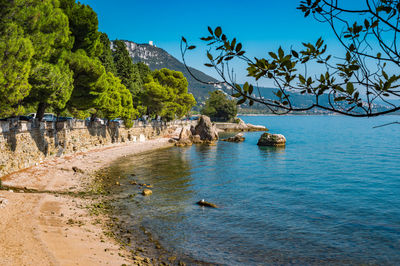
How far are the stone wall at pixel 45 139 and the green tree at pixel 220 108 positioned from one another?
69.8 m

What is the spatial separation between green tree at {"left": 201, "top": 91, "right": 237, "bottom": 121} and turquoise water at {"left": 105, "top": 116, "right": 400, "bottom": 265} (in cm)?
8351

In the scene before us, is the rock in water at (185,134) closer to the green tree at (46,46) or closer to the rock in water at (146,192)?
the green tree at (46,46)

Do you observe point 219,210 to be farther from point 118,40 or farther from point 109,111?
point 118,40

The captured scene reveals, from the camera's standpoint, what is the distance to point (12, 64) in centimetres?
1850

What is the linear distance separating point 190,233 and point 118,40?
52924 mm

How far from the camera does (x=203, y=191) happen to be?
22891 millimetres

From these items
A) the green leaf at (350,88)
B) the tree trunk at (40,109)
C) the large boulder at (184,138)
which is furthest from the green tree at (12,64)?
the large boulder at (184,138)

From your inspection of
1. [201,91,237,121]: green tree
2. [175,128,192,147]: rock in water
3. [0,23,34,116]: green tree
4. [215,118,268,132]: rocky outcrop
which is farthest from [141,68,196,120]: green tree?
[201,91,237,121]: green tree

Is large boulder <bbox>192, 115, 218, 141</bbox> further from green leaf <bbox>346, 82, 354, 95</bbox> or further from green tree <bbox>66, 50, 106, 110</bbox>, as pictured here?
green leaf <bbox>346, 82, 354, 95</bbox>

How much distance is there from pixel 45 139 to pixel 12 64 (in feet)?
36.2

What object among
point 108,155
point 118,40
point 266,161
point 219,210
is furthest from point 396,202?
point 118,40

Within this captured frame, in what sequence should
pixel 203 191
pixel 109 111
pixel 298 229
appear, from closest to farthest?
pixel 298 229
pixel 203 191
pixel 109 111

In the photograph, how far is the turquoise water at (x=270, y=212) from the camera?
1295 centimetres

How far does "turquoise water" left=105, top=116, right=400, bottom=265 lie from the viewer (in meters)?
12.9
